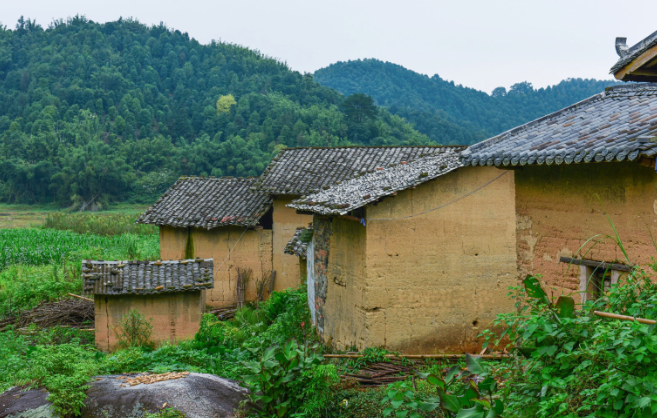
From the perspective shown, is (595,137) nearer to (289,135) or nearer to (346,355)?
(346,355)

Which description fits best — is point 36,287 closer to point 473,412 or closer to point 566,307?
point 473,412

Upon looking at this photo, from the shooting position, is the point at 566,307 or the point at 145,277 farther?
the point at 145,277

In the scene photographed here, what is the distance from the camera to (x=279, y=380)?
7188mm

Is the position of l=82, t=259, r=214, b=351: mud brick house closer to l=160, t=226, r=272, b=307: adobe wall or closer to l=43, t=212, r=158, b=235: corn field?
l=160, t=226, r=272, b=307: adobe wall

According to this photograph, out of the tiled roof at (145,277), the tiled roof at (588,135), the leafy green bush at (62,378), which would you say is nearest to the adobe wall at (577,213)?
the tiled roof at (588,135)

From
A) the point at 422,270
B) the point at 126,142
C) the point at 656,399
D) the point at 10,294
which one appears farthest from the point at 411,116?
the point at 656,399

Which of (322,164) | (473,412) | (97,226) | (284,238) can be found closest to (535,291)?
(473,412)

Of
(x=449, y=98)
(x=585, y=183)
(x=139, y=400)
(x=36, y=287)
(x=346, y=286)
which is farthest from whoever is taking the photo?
(x=449, y=98)

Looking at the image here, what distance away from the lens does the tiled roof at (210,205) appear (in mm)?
19203

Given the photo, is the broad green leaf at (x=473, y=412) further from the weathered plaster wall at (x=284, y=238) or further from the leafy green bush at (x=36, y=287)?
the leafy green bush at (x=36, y=287)

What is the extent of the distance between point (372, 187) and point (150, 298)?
572 centimetres

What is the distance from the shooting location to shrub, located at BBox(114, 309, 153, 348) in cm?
1264

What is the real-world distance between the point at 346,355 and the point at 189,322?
511 centimetres

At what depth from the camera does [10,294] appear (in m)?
19.4
